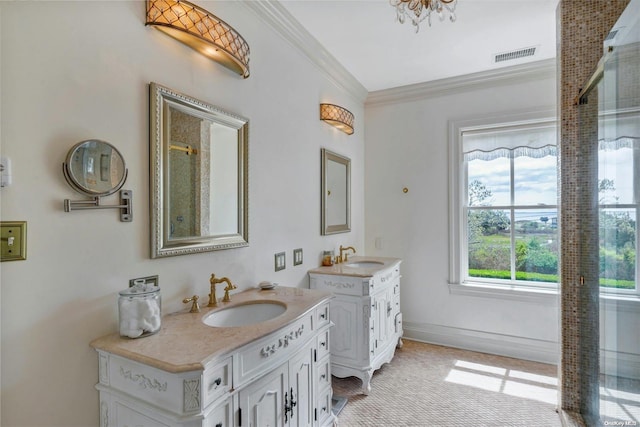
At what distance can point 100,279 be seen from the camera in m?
1.19

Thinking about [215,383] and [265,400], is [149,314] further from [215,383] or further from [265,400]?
[265,400]

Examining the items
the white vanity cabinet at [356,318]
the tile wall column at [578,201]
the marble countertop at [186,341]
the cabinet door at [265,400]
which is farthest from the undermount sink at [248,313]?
the tile wall column at [578,201]

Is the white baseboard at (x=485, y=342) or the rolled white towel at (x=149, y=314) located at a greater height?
the rolled white towel at (x=149, y=314)

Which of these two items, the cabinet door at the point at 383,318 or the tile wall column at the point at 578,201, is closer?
the tile wall column at the point at 578,201

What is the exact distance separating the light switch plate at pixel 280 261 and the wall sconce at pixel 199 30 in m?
1.21

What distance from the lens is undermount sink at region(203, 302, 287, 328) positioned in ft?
5.14

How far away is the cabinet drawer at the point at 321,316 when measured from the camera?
1731mm

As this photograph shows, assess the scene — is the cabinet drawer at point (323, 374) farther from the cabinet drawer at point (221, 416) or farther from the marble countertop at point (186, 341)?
the cabinet drawer at point (221, 416)

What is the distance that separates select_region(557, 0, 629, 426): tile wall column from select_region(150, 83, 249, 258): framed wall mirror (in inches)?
85.1

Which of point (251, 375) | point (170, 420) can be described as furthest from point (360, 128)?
point (170, 420)

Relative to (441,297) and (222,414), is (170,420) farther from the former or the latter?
(441,297)

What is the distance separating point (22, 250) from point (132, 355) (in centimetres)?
48

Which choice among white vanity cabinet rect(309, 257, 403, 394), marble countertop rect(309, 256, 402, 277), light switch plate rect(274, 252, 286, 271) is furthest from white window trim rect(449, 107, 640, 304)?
light switch plate rect(274, 252, 286, 271)

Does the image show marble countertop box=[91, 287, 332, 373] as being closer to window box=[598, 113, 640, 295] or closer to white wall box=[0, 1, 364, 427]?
white wall box=[0, 1, 364, 427]
